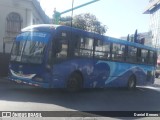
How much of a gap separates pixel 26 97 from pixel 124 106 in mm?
3668

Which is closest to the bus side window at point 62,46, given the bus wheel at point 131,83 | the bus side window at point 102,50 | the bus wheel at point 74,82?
the bus wheel at point 74,82

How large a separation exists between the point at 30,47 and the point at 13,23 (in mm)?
16087

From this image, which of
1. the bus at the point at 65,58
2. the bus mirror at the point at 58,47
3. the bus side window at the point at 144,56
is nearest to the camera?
the bus at the point at 65,58

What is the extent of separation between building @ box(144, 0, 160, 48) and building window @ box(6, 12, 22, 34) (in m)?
53.6

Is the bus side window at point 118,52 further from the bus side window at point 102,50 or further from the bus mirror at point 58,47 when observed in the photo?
the bus mirror at point 58,47

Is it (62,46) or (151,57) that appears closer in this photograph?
(62,46)

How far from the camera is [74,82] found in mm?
14953

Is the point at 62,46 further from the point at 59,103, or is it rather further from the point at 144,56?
the point at 144,56

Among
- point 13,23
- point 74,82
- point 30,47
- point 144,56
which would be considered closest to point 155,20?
point 13,23

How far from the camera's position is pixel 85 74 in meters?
15.6

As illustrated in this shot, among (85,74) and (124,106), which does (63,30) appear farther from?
(124,106)

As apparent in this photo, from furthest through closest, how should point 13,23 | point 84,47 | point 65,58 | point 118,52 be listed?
point 13,23
point 118,52
point 84,47
point 65,58

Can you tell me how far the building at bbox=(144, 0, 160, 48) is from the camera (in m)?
81.9

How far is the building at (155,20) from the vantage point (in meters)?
81.9
